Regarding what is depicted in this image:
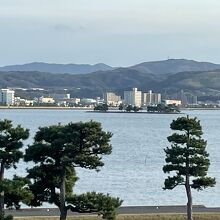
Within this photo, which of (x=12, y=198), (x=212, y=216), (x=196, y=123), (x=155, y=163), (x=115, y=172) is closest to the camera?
(x=12, y=198)

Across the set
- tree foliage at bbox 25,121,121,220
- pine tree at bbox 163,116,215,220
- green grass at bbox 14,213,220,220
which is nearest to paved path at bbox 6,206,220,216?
green grass at bbox 14,213,220,220

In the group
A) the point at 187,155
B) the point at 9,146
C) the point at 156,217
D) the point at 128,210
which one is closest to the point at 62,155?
the point at 9,146

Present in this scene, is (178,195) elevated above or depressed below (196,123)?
below

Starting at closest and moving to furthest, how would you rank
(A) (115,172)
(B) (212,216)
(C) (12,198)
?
(C) (12,198), (B) (212,216), (A) (115,172)

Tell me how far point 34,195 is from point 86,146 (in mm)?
2557

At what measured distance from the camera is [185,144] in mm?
34031

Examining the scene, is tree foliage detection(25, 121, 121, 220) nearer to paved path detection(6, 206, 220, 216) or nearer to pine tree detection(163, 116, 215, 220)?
pine tree detection(163, 116, 215, 220)

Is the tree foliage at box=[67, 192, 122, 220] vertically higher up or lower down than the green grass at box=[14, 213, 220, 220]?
higher up

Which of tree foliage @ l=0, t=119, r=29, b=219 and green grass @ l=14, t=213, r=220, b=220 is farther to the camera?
green grass @ l=14, t=213, r=220, b=220

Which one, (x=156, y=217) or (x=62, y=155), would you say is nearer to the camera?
(x=62, y=155)

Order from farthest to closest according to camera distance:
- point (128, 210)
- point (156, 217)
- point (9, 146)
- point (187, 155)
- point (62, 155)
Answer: point (128, 210)
point (156, 217)
point (187, 155)
point (62, 155)
point (9, 146)

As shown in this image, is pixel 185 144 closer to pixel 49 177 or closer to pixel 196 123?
pixel 196 123

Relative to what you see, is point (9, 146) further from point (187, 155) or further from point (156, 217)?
point (156, 217)

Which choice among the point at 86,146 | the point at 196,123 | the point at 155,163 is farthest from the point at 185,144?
the point at 155,163
